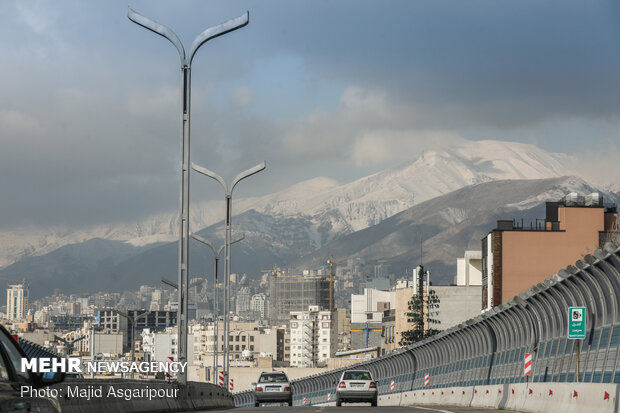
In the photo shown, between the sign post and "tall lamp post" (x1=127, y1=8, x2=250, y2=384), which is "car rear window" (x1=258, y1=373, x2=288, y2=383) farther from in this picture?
the sign post

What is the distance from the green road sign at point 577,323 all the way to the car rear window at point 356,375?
2093 cm

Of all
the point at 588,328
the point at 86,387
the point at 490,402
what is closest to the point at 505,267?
the point at 490,402

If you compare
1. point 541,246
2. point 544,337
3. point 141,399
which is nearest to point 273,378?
point 544,337

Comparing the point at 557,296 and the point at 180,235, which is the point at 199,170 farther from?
the point at 557,296

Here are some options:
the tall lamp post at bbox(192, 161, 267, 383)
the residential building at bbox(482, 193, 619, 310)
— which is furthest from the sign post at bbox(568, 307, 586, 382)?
the residential building at bbox(482, 193, 619, 310)

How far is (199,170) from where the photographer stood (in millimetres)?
62156

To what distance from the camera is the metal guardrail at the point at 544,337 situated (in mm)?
25359

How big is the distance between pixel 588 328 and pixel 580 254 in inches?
3705

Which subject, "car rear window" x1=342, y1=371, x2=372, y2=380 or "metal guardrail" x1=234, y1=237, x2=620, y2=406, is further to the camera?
"car rear window" x1=342, y1=371, x2=372, y2=380

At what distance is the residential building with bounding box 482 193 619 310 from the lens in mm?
120312

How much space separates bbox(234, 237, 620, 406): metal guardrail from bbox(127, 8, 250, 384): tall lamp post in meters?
9.75

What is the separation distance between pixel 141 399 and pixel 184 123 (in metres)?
10.7

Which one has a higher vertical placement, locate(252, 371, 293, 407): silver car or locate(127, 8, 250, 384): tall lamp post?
locate(127, 8, 250, 384): tall lamp post

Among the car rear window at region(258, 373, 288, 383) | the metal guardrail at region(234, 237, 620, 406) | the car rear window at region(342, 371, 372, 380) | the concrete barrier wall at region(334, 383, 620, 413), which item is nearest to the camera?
the concrete barrier wall at region(334, 383, 620, 413)
